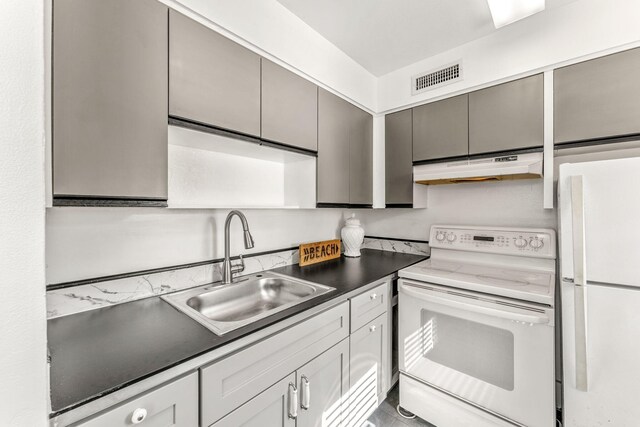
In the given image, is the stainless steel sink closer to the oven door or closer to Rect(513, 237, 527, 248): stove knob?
the oven door

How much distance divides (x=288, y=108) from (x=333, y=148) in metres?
0.47

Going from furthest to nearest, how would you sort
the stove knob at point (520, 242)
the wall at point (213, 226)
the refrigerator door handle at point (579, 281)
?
the stove knob at point (520, 242) → the refrigerator door handle at point (579, 281) → the wall at point (213, 226)

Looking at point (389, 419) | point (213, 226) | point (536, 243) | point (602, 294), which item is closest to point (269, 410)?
point (213, 226)

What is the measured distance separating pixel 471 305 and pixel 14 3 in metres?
1.90

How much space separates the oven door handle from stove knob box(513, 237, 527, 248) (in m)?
0.63

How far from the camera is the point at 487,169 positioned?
1679 mm

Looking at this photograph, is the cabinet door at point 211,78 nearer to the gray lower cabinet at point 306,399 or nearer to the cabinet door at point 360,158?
the cabinet door at point 360,158

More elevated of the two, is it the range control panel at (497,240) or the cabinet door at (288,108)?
the cabinet door at (288,108)

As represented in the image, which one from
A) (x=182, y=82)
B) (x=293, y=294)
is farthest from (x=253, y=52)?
(x=293, y=294)

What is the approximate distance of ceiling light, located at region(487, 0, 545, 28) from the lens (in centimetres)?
133

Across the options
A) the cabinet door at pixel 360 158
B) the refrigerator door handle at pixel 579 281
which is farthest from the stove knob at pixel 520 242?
the cabinet door at pixel 360 158

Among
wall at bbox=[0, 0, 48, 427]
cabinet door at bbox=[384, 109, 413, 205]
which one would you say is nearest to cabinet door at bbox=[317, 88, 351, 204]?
cabinet door at bbox=[384, 109, 413, 205]

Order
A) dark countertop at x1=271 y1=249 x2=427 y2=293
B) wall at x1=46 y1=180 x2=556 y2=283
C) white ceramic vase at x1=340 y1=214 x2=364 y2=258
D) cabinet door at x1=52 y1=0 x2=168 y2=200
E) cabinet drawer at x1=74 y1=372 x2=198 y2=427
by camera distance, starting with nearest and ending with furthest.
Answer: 1. cabinet drawer at x1=74 y1=372 x2=198 y2=427
2. cabinet door at x1=52 y1=0 x2=168 y2=200
3. wall at x1=46 y1=180 x2=556 y2=283
4. dark countertop at x1=271 y1=249 x2=427 y2=293
5. white ceramic vase at x1=340 y1=214 x2=364 y2=258

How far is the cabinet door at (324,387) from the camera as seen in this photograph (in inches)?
45.4
